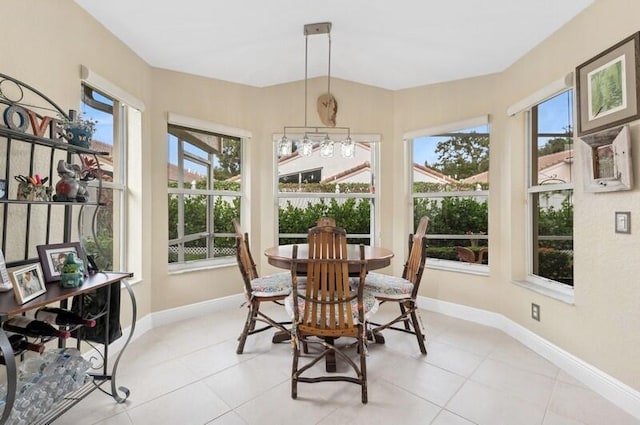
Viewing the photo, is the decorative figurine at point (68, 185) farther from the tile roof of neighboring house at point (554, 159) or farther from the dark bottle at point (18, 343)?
the tile roof of neighboring house at point (554, 159)

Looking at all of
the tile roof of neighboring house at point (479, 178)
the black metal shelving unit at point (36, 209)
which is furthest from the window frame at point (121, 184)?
the tile roof of neighboring house at point (479, 178)

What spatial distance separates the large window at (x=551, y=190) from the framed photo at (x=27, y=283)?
3388mm

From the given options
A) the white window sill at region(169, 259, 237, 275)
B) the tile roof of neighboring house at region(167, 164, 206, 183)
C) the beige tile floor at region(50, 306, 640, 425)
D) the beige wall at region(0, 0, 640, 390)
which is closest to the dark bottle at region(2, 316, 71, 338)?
the beige tile floor at region(50, 306, 640, 425)

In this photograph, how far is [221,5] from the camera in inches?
87.0

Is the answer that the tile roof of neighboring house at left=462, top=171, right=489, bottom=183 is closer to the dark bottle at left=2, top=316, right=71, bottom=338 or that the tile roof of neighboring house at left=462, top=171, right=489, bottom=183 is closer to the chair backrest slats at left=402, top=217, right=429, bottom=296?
the chair backrest slats at left=402, top=217, right=429, bottom=296

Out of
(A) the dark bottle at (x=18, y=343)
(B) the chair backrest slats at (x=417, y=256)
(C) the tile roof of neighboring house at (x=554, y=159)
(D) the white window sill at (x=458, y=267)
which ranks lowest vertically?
(A) the dark bottle at (x=18, y=343)

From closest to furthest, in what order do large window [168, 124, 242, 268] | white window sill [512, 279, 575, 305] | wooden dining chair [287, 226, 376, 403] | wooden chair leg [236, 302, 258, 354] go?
1. wooden dining chair [287, 226, 376, 403]
2. white window sill [512, 279, 575, 305]
3. wooden chair leg [236, 302, 258, 354]
4. large window [168, 124, 242, 268]

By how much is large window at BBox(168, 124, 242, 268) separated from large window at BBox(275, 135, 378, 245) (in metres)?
0.59

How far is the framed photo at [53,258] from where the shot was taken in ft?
5.14

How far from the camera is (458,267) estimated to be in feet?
10.7

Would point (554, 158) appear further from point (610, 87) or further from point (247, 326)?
point (247, 326)

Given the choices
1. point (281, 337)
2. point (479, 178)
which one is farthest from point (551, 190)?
point (281, 337)

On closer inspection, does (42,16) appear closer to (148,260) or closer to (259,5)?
(259,5)

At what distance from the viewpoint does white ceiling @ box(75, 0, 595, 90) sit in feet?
7.20
